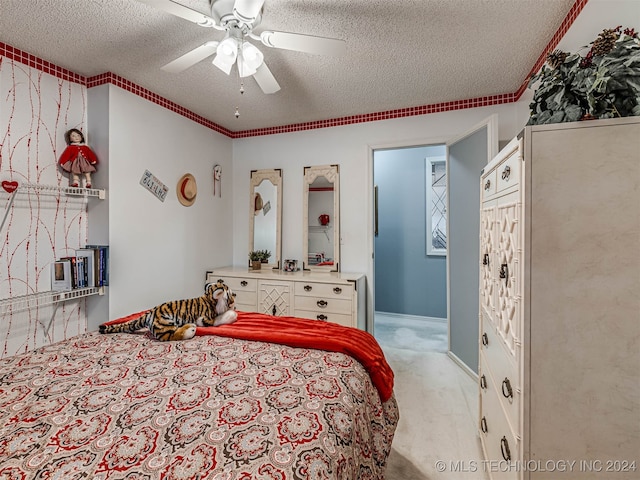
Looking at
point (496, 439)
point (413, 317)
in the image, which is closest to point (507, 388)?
point (496, 439)

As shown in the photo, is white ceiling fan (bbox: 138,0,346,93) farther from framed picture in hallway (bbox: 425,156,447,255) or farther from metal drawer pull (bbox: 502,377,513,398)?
framed picture in hallway (bbox: 425,156,447,255)

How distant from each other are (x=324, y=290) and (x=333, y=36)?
2.13 m

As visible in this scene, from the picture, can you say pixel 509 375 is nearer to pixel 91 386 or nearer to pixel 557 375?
pixel 557 375

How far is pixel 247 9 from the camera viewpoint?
1.49 metres

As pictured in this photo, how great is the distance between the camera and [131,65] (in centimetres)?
231

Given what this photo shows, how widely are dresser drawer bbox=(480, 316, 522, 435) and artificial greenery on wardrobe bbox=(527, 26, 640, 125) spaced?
91 centimetres

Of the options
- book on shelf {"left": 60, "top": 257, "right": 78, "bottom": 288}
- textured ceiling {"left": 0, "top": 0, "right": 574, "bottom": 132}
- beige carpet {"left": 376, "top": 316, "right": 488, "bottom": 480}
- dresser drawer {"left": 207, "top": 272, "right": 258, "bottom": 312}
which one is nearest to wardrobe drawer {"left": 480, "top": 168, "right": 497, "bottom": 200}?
textured ceiling {"left": 0, "top": 0, "right": 574, "bottom": 132}

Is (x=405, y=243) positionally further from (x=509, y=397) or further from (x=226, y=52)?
(x=226, y=52)

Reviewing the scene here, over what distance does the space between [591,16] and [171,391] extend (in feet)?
8.47

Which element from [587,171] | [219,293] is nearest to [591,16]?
[587,171]

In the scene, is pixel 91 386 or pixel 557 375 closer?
pixel 557 375

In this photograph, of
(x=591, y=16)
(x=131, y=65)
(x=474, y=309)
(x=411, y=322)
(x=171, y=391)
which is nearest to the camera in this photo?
(x=171, y=391)

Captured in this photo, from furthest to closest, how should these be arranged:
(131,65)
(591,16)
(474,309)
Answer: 1. (474,309)
2. (131,65)
3. (591,16)

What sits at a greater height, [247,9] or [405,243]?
[247,9]
